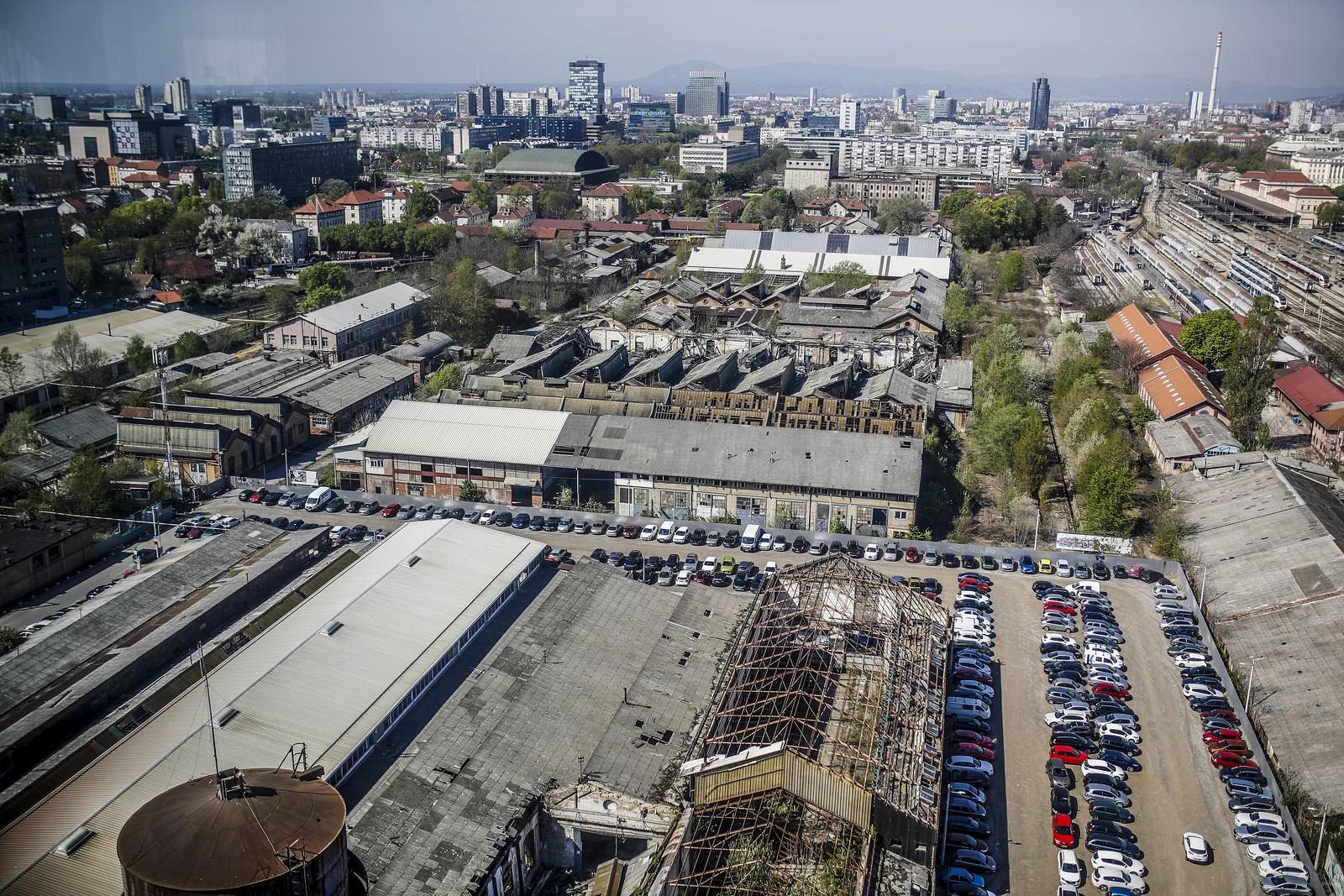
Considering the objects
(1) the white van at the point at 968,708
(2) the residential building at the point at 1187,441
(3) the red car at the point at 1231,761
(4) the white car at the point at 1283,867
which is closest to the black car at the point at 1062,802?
(1) the white van at the point at 968,708

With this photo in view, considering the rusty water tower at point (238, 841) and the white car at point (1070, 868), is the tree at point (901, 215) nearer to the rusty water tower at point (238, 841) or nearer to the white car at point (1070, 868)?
the white car at point (1070, 868)

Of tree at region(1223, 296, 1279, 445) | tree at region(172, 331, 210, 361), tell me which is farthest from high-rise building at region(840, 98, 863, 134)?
tree at region(1223, 296, 1279, 445)

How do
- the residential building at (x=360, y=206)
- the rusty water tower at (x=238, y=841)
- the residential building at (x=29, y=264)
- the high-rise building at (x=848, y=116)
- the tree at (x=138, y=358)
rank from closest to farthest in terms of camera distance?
the rusty water tower at (x=238, y=841), the tree at (x=138, y=358), the residential building at (x=29, y=264), the residential building at (x=360, y=206), the high-rise building at (x=848, y=116)

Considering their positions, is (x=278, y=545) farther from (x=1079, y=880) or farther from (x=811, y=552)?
(x=1079, y=880)

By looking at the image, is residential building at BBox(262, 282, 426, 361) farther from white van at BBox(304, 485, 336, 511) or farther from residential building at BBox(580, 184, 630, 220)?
residential building at BBox(580, 184, 630, 220)

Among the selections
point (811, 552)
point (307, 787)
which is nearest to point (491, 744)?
point (307, 787)
